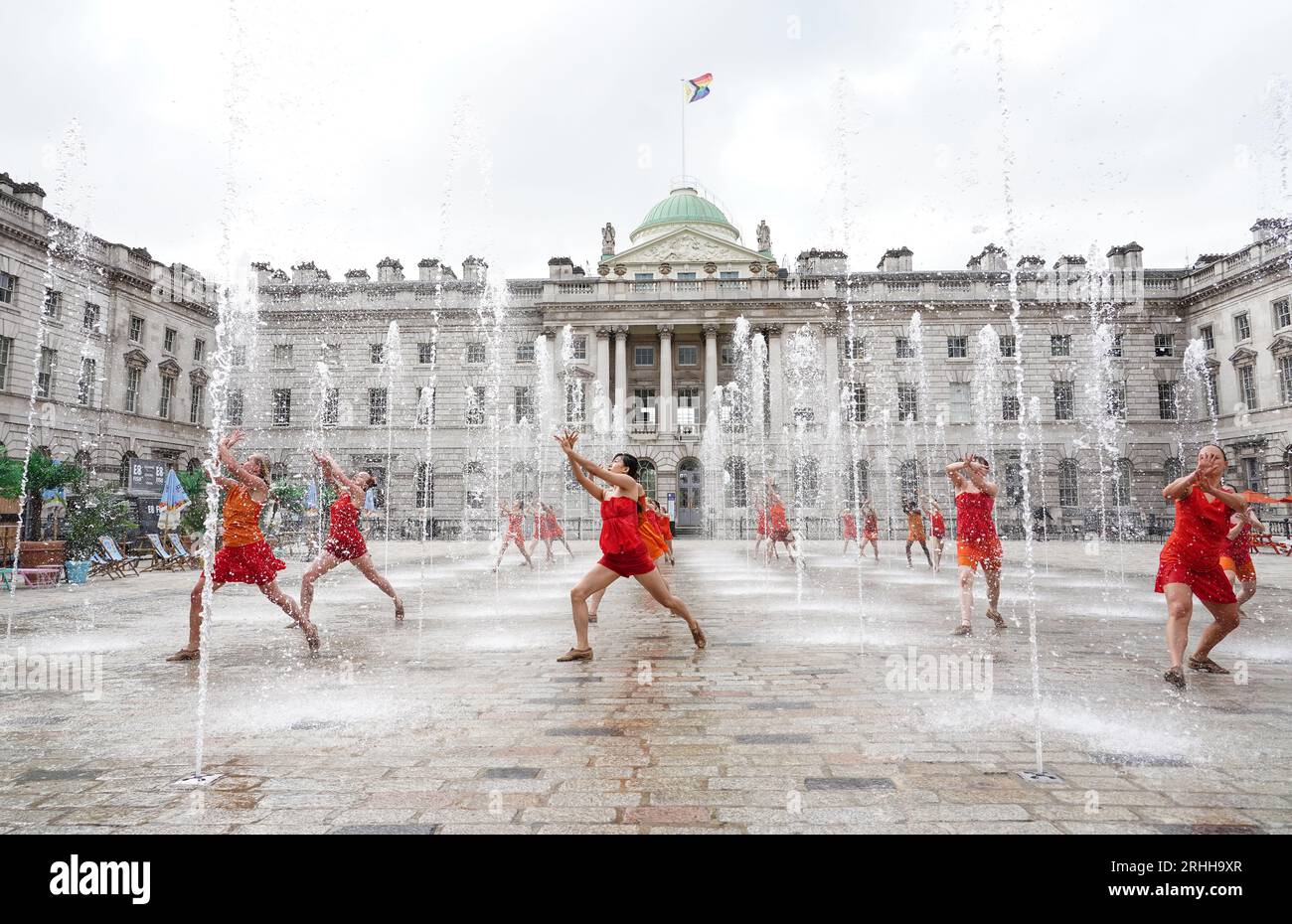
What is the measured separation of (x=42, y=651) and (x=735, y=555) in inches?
703

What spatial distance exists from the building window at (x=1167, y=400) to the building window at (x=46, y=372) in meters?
54.8

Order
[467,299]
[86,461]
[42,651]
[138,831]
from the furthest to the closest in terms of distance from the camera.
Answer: [467,299]
[86,461]
[42,651]
[138,831]

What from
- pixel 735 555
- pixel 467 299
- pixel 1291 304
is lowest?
pixel 735 555

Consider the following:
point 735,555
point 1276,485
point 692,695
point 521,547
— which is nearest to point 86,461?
point 521,547

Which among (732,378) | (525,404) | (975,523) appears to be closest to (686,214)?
(732,378)

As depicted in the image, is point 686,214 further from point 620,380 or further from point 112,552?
point 112,552

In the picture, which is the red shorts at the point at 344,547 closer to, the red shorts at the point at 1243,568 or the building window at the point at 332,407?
the red shorts at the point at 1243,568

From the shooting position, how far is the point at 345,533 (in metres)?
7.96

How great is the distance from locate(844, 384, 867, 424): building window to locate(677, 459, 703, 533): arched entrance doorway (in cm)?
901

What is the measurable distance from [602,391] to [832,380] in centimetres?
1300

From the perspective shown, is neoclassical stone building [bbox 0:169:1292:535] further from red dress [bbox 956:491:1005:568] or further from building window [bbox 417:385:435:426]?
red dress [bbox 956:491:1005:568]

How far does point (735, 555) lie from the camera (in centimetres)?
2259

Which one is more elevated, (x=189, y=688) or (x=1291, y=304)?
(x=1291, y=304)
